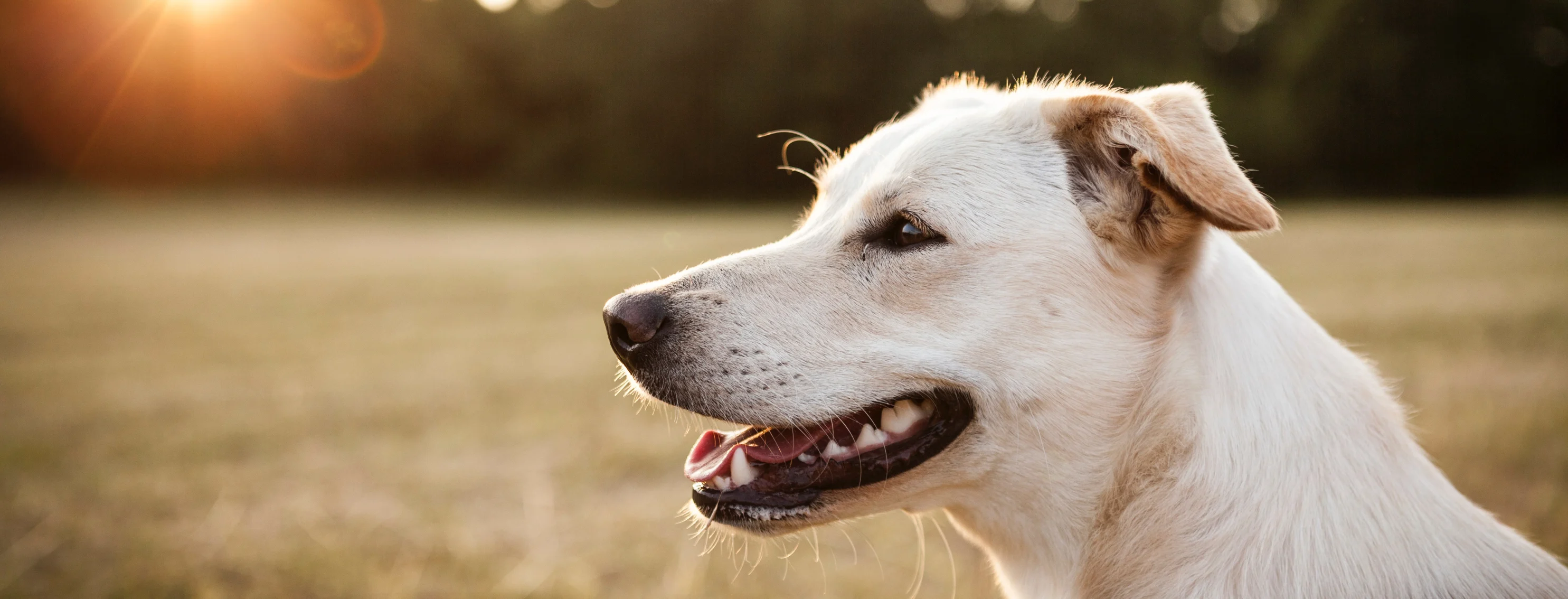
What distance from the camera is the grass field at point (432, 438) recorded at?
3688mm

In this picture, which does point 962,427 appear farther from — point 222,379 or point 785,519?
point 222,379

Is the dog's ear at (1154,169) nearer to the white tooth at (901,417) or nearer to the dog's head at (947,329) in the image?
the dog's head at (947,329)

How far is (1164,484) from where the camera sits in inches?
84.7

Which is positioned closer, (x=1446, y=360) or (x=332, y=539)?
(x=332, y=539)

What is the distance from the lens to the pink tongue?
94.9 inches

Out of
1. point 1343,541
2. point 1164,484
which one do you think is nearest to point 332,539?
point 1164,484

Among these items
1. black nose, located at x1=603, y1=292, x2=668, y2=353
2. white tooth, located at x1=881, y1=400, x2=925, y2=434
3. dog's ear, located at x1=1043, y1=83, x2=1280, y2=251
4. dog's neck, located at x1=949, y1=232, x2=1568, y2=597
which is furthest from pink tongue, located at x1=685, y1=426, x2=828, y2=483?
dog's ear, located at x1=1043, y1=83, x2=1280, y2=251

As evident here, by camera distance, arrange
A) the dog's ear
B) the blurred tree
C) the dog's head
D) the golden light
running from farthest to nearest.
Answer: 1. the blurred tree
2. the golden light
3. the dog's head
4. the dog's ear

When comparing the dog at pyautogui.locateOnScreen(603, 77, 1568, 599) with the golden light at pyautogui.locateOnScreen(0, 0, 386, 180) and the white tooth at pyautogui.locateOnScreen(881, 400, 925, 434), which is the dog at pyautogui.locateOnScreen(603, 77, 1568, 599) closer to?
the white tooth at pyautogui.locateOnScreen(881, 400, 925, 434)

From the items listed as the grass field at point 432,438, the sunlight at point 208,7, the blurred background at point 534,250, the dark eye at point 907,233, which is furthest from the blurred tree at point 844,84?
the dark eye at point 907,233

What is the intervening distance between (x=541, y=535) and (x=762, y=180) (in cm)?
3243

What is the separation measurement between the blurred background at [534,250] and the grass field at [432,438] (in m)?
0.03

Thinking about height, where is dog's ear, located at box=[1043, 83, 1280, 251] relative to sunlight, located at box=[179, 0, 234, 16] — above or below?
above

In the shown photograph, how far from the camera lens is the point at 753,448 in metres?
2.46
